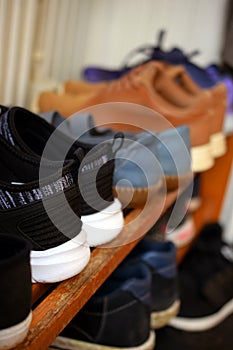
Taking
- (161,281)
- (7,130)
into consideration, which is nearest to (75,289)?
(7,130)

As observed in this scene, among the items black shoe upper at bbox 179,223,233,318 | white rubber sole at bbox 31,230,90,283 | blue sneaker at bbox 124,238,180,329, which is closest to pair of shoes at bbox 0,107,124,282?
white rubber sole at bbox 31,230,90,283

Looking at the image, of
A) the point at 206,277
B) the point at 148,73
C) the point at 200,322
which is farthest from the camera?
the point at 206,277

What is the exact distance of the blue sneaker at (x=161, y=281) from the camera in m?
0.78

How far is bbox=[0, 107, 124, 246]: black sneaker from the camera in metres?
0.50

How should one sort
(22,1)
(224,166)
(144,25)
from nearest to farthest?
(22,1) → (224,166) → (144,25)

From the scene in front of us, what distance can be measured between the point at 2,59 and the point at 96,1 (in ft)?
1.54

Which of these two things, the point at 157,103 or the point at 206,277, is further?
the point at 206,277

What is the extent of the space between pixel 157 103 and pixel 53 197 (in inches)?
18.3

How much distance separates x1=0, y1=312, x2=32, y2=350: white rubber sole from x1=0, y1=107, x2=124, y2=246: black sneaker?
6.4 inches

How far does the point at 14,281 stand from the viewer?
36cm

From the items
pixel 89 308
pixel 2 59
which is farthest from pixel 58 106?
pixel 89 308

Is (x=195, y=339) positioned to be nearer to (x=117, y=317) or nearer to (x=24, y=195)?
(x=117, y=317)

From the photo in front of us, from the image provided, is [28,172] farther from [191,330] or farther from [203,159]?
[191,330]

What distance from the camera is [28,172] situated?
49cm
